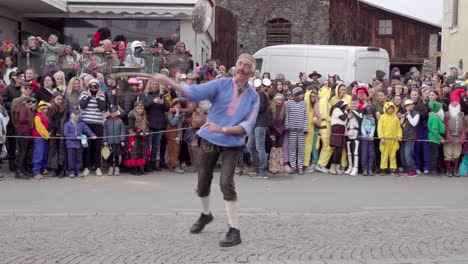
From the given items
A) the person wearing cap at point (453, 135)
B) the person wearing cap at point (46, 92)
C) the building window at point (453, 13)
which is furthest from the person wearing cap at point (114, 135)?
the building window at point (453, 13)

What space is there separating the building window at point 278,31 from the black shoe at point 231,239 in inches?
1028

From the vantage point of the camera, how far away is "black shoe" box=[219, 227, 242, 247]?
669 centimetres

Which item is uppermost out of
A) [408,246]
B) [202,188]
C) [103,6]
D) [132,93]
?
[103,6]

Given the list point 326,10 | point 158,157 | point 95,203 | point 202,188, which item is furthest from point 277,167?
point 326,10

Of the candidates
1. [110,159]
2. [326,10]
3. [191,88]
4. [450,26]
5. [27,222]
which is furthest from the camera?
[326,10]

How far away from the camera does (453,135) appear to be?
41.6 ft

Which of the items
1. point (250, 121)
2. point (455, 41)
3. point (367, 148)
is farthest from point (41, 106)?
point (455, 41)

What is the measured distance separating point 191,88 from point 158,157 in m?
5.92

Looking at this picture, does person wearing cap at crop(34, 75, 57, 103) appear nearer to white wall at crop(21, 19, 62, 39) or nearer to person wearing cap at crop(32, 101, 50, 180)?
person wearing cap at crop(32, 101, 50, 180)

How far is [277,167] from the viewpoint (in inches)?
487

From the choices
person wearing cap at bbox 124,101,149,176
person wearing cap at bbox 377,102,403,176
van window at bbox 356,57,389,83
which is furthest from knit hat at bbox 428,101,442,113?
person wearing cap at bbox 124,101,149,176

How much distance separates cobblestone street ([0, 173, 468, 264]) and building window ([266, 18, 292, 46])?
21.4 meters

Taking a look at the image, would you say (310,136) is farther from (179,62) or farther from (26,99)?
(26,99)

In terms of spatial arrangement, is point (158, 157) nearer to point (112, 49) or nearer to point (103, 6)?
point (112, 49)
